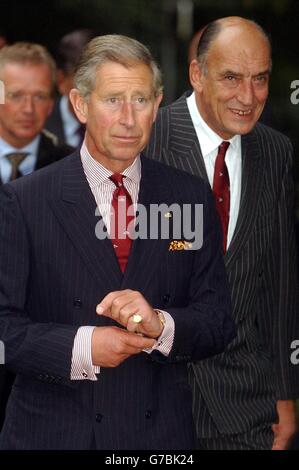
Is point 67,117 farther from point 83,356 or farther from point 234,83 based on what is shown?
point 83,356

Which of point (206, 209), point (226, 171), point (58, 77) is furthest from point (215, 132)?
point (58, 77)

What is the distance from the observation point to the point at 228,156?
531 centimetres

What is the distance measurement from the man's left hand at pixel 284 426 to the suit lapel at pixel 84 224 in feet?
5.19

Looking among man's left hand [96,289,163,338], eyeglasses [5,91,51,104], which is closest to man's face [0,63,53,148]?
eyeglasses [5,91,51,104]

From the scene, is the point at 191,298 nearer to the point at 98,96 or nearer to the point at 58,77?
the point at 98,96

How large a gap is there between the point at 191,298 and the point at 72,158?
2.02 feet

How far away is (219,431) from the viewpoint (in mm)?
5160

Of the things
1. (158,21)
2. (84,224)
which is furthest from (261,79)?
(158,21)

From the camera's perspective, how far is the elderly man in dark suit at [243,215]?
5180 millimetres

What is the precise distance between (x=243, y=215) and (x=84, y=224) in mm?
1161
